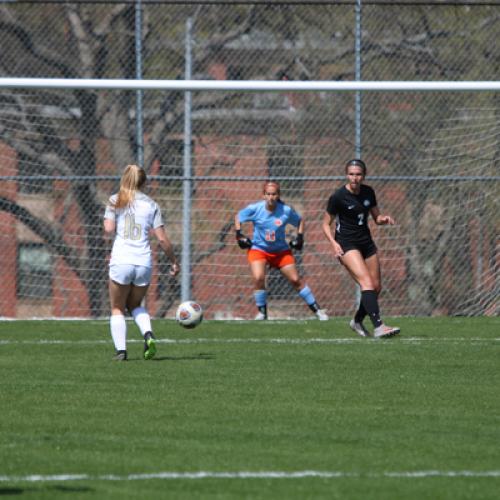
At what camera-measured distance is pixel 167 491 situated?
5.84 metres

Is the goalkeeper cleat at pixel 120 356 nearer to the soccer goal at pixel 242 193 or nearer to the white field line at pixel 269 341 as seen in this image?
the white field line at pixel 269 341

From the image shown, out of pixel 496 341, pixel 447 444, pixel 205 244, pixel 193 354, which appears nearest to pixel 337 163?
pixel 205 244

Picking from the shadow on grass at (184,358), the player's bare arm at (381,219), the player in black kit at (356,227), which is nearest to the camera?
the shadow on grass at (184,358)

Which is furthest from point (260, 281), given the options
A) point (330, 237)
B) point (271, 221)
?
point (330, 237)

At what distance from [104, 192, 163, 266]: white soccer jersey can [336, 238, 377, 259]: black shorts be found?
10.2 ft

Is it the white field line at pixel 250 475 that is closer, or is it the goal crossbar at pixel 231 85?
the white field line at pixel 250 475

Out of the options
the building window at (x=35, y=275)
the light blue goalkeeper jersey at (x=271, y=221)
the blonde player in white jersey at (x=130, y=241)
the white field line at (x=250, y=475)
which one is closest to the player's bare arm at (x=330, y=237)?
the blonde player in white jersey at (x=130, y=241)

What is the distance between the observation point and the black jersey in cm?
1409

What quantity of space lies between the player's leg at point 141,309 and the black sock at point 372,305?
9.38 ft

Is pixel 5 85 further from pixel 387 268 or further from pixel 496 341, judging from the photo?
pixel 387 268

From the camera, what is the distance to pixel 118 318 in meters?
11.6

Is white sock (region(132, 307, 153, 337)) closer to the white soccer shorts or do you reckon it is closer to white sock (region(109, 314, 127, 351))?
white sock (region(109, 314, 127, 351))

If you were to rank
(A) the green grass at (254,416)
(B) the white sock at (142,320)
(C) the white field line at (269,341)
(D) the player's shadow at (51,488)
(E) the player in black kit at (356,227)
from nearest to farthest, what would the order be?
(D) the player's shadow at (51,488)
(A) the green grass at (254,416)
(B) the white sock at (142,320)
(C) the white field line at (269,341)
(E) the player in black kit at (356,227)

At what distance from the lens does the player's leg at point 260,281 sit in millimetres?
18156
